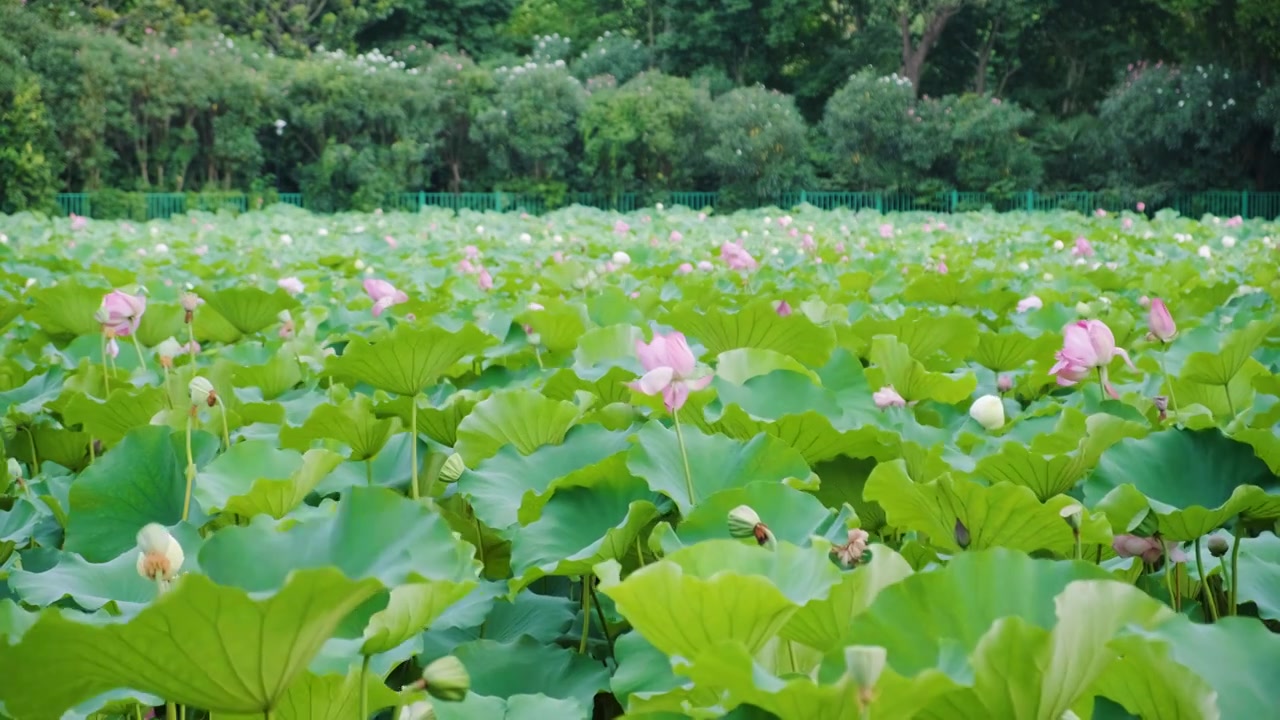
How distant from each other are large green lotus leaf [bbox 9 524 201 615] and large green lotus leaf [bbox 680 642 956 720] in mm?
443

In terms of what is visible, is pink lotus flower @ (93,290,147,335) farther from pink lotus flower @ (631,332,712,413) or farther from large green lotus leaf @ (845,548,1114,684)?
large green lotus leaf @ (845,548,1114,684)

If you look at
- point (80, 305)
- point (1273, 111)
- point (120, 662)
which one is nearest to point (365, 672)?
point (120, 662)

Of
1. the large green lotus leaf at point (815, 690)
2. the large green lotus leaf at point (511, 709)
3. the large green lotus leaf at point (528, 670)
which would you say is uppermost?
the large green lotus leaf at point (815, 690)

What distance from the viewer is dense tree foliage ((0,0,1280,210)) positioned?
15664mm

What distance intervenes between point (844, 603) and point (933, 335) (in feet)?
4.08

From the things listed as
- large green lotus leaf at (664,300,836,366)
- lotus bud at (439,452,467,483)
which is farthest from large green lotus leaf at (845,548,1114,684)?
large green lotus leaf at (664,300,836,366)

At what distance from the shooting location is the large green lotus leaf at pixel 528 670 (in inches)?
31.8

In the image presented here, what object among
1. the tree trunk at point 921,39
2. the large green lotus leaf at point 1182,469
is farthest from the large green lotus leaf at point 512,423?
the tree trunk at point 921,39

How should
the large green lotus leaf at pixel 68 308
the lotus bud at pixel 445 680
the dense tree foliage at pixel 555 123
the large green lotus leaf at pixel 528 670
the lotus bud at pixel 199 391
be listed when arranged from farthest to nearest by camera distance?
the dense tree foliage at pixel 555 123, the large green lotus leaf at pixel 68 308, the lotus bud at pixel 199 391, the large green lotus leaf at pixel 528 670, the lotus bud at pixel 445 680

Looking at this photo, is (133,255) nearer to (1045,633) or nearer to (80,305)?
(80,305)

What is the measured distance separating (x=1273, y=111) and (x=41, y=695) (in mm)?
17706

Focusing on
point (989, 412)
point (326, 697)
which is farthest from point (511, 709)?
point (989, 412)

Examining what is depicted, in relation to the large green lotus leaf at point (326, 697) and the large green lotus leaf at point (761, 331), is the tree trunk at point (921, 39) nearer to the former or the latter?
the large green lotus leaf at point (761, 331)

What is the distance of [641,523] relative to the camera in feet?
2.85
